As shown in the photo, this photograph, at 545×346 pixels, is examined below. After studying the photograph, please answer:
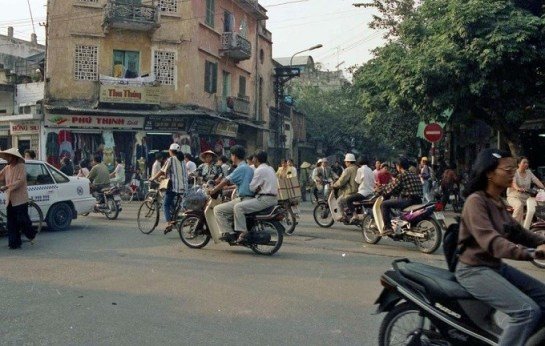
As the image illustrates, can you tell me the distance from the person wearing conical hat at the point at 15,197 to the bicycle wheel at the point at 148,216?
242cm

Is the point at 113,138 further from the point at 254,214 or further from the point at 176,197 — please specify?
the point at 254,214

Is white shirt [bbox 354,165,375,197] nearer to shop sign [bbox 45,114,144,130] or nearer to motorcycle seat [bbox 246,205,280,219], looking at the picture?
motorcycle seat [bbox 246,205,280,219]

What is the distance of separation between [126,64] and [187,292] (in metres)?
19.5

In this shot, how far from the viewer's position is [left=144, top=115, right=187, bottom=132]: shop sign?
23922mm

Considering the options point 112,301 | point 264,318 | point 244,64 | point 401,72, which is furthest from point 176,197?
point 244,64

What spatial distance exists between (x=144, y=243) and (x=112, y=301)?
4.00 meters

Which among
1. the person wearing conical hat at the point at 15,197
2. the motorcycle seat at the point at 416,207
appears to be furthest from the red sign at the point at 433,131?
the person wearing conical hat at the point at 15,197

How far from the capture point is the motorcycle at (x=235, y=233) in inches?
333

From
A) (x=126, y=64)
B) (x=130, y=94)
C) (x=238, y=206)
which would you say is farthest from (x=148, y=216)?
(x=126, y=64)

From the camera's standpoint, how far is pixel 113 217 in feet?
44.9

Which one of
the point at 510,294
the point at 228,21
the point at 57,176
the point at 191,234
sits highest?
the point at 228,21

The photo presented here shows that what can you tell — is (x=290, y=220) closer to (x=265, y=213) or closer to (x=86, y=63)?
(x=265, y=213)

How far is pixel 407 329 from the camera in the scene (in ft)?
12.2

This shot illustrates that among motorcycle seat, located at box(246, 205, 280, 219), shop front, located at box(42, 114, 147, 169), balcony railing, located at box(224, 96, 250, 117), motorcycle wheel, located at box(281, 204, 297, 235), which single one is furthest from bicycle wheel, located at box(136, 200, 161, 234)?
balcony railing, located at box(224, 96, 250, 117)
